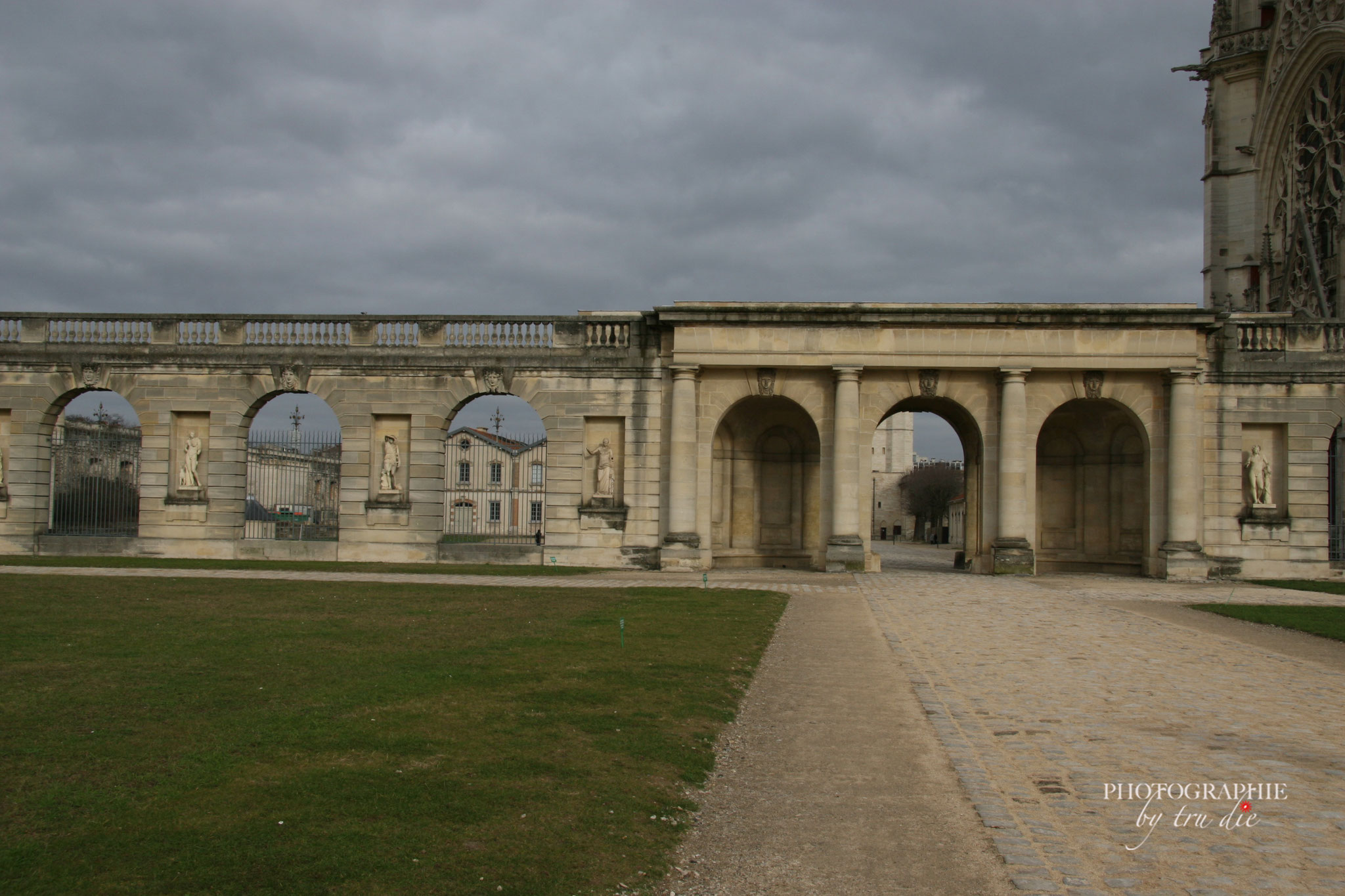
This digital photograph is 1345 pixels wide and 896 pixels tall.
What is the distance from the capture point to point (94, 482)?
34.8 metres

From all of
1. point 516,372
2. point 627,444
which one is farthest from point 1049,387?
point 516,372

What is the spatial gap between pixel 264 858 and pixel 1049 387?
27.9m

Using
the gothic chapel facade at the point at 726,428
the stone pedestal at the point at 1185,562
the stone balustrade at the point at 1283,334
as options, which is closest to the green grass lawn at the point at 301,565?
the gothic chapel facade at the point at 726,428

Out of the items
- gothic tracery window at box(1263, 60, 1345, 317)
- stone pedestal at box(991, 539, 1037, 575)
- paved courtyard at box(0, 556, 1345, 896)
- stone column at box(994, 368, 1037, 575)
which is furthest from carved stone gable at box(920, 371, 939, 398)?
gothic tracery window at box(1263, 60, 1345, 317)

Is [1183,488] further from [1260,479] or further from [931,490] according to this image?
[931,490]

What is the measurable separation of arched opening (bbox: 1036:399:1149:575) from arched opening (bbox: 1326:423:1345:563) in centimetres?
518

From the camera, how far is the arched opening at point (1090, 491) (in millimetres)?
31734

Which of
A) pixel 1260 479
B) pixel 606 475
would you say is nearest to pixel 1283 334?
pixel 1260 479

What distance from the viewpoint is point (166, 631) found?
13.0m

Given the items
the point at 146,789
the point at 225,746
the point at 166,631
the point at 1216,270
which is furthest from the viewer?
the point at 1216,270

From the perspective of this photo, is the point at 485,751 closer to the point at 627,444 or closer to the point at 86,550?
the point at 627,444

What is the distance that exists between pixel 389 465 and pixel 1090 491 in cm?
2184

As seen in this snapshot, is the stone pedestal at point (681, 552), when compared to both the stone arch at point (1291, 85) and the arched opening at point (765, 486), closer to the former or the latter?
the arched opening at point (765, 486)

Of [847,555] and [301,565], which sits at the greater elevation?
[847,555]
